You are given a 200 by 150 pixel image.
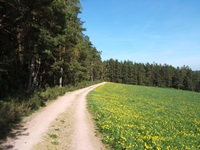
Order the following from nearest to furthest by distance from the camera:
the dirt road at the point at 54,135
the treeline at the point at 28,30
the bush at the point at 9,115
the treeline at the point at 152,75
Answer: the dirt road at the point at 54,135
the bush at the point at 9,115
the treeline at the point at 28,30
the treeline at the point at 152,75

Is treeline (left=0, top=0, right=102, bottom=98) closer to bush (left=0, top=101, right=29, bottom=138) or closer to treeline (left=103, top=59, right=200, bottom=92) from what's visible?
bush (left=0, top=101, right=29, bottom=138)

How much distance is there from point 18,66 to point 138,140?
17.9 meters

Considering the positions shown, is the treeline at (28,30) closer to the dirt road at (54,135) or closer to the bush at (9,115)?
the bush at (9,115)

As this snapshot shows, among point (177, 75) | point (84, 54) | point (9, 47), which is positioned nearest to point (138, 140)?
point (9, 47)

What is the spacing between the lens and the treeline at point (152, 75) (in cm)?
10850

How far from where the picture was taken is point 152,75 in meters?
116

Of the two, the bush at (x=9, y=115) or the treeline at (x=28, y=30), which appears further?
the treeline at (x=28, y=30)

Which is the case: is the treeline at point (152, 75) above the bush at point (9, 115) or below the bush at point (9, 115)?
above

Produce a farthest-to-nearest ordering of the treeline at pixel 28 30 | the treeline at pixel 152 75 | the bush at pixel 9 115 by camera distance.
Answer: the treeline at pixel 152 75
the treeline at pixel 28 30
the bush at pixel 9 115

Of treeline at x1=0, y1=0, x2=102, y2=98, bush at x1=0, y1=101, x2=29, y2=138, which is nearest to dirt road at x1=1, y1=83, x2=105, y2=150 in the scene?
bush at x1=0, y1=101, x2=29, y2=138

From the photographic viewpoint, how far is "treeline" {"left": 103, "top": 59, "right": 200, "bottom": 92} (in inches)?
4272

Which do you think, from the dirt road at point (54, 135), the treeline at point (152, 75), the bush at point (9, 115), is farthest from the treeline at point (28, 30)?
the treeline at point (152, 75)

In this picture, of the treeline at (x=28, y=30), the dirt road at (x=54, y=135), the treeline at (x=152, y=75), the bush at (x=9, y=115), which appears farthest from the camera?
the treeline at (x=152, y=75)

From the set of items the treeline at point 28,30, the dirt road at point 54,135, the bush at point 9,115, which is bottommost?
the dirt road at point 54,135
